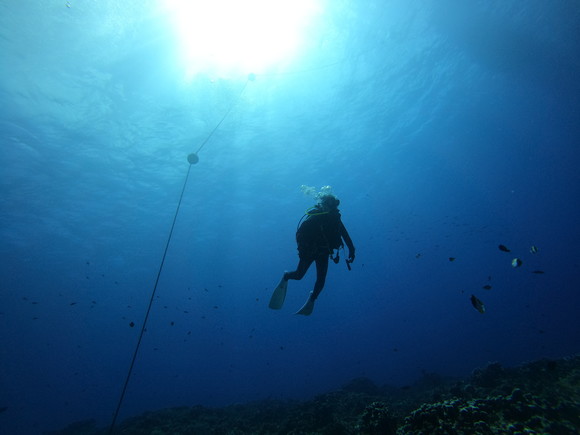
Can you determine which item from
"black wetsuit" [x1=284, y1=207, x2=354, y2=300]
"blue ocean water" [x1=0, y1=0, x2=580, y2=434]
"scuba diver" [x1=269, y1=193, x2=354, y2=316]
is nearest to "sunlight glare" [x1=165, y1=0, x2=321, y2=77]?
"blue ocean water" [x1=0, y1=0, x2=580, y2=434]

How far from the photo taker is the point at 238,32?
14734 mm

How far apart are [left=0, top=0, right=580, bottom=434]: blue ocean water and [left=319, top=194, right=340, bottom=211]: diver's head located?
13762 millimetres

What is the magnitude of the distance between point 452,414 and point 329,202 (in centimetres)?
469

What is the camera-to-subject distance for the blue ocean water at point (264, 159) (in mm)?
16312

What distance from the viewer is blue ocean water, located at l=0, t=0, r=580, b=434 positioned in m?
16.3

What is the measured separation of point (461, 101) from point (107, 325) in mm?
95947

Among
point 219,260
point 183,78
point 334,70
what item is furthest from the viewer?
point 219,260

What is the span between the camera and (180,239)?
128 feet

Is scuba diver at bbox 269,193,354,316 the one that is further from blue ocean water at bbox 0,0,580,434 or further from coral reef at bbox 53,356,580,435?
blue ocean water at bbox 0,0,580,434

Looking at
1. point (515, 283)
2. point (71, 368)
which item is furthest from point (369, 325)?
point (71, 368)

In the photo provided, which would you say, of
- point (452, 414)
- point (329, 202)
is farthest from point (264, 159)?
point (452, 414)

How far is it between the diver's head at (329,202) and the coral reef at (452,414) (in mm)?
4405

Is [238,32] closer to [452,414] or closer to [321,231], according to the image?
[321,231]

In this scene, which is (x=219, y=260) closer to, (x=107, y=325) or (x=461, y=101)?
(x=461, y=101)
